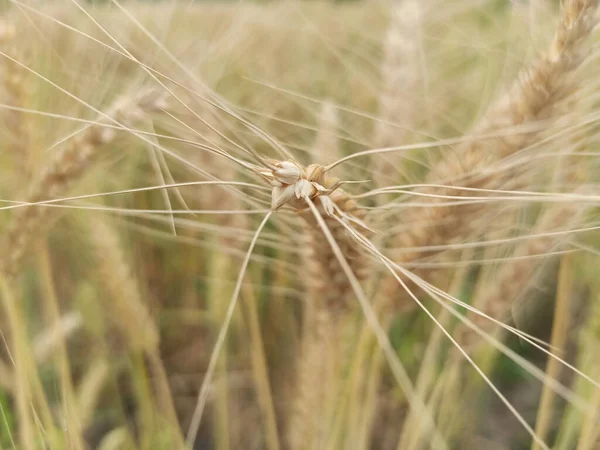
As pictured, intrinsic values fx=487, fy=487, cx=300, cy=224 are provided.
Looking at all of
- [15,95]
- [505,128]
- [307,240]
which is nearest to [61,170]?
[15,95]

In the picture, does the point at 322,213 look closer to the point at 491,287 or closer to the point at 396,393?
the point at 491,287

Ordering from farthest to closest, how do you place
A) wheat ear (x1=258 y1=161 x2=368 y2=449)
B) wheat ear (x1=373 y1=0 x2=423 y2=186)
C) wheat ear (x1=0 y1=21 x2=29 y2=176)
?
wheat ear (x1=373 y1=0 x2=423 y2=186) < wheat ear (x1=0 y1=21 x2=29 y2=176) < wheat ear (x1=258 y1=161 x2=368 y2=449)

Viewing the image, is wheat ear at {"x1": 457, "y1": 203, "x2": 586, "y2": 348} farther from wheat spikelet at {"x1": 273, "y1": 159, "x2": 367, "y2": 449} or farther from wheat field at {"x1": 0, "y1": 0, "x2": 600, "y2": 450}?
wheat spikelet at {"x1": 273, "y1": 159, "x2": 367, "y2": 449}

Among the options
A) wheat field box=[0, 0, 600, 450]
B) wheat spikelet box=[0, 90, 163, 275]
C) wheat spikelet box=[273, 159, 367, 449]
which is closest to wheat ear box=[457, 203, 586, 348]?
wheat field box=[0, 0, 600, 450]

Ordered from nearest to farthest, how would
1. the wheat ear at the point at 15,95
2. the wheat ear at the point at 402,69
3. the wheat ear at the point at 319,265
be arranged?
the wheat ear at the point at 319,265 → the wheat ear at the point at 15,95 → the wheat ear at the point at 402,69

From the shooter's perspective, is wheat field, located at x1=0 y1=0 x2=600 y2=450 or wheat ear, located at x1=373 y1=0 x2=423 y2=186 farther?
wheat ear, located at x1=373 y1=0 x2=423 y2=186

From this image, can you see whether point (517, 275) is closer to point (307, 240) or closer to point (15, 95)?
point (307, 240)

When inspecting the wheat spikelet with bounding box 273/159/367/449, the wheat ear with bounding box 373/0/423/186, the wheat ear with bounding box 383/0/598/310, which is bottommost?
the wheat spikelet with bounding box 273/159/367/449

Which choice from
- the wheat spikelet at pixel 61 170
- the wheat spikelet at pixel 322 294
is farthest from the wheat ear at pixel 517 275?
the wheat spikelet at pixel 61 170

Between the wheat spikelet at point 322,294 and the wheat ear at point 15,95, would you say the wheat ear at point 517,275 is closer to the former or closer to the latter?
the wheat spikelet at point 322,294
